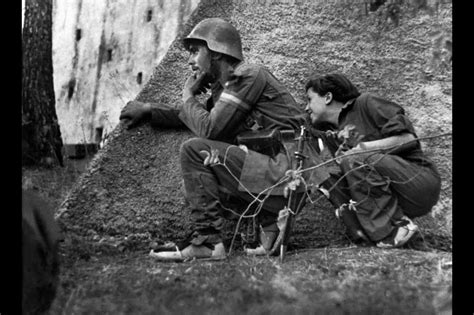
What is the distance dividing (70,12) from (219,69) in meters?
12.6

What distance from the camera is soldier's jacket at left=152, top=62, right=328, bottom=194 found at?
4934 mm

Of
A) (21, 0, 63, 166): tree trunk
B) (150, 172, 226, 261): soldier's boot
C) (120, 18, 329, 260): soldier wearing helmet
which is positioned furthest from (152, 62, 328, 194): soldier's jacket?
(21, 0, 63, 166): tree trunk

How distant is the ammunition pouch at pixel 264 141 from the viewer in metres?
5.00

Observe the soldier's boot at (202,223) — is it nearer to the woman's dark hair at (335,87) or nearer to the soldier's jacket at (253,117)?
the soldier's jacket at (253,117)

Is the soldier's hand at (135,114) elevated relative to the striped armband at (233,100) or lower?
lower

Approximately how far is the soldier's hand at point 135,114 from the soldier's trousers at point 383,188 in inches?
53.9

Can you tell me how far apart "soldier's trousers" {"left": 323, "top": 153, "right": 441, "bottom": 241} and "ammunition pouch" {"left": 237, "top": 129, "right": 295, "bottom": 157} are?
0.39 metres

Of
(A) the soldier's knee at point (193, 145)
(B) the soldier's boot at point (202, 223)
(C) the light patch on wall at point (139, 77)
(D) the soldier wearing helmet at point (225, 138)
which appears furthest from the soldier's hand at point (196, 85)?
(C) the light patch on wall at point (139, 77)

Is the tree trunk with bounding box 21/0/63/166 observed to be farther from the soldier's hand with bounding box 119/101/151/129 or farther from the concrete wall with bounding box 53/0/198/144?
the concrete wall with bounding box 53/0/198/144

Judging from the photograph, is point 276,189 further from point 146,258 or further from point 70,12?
point 70,12

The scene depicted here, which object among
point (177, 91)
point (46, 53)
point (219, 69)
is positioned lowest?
point (46, 53)

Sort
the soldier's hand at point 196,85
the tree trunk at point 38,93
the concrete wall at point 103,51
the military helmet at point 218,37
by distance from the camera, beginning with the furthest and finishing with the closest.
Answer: the concrete wall at point 103,51, the tree trunk at point 38,93, the soldier's hand at point 196,85, the military helmet at point 218,37

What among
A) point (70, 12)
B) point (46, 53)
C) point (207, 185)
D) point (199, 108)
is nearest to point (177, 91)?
point (199, 108)

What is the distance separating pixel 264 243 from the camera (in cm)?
501
